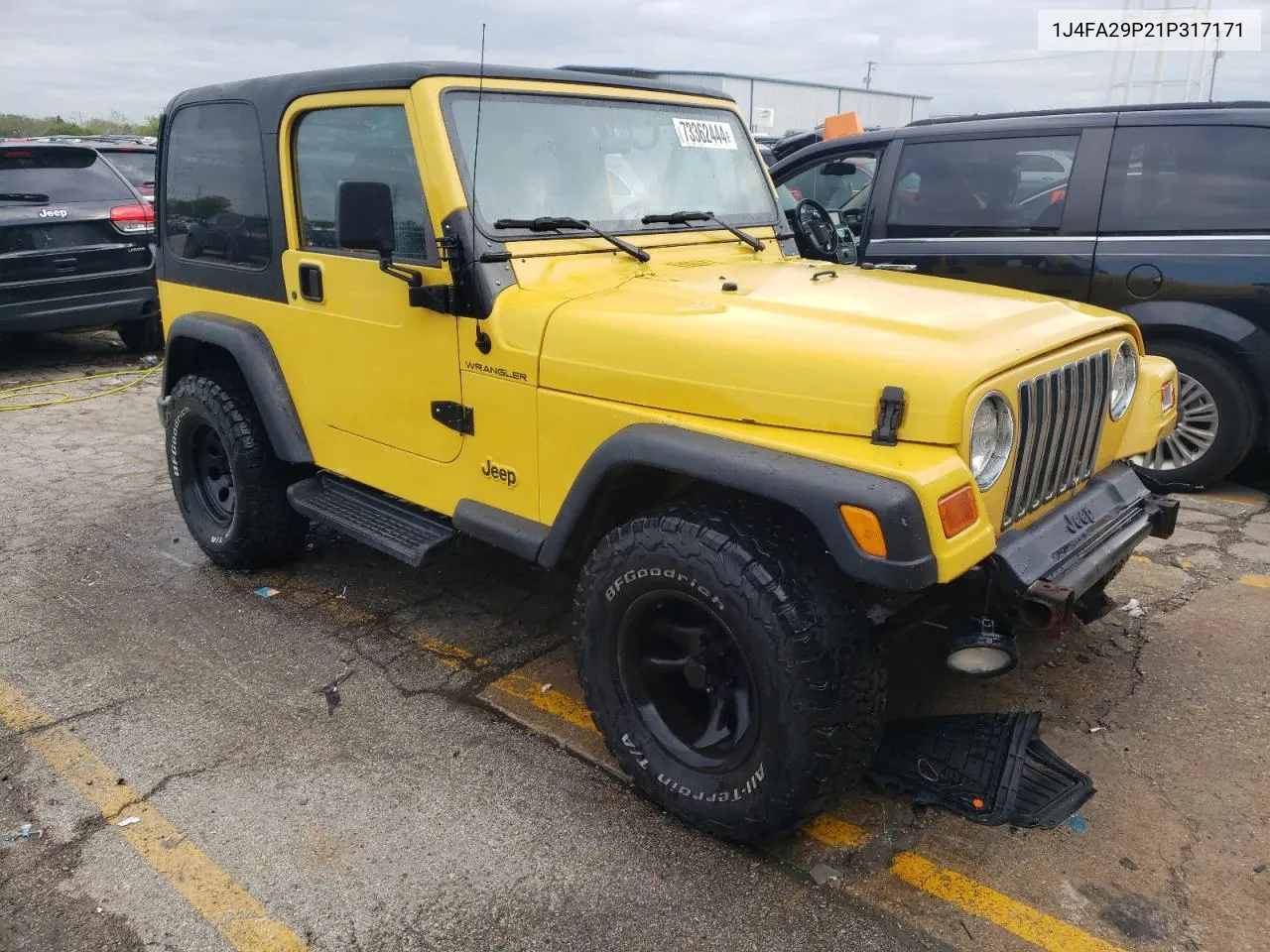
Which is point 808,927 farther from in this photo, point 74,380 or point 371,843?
point 74,380

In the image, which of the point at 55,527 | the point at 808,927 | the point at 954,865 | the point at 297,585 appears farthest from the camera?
the point at 55,527

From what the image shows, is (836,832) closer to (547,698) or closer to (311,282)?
(547,698)

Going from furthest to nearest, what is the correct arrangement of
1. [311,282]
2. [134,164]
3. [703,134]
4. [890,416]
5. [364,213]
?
1. [134,164]
2. [703,134]
3. [311,282]
4. [364,213]
5. [890,416]

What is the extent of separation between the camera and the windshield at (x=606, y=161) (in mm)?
3125

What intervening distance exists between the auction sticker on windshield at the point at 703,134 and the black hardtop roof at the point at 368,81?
147 millimetres

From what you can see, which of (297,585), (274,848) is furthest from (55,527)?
(274,848)

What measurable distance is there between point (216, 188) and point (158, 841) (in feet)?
8.78

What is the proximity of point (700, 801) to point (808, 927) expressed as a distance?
414mm

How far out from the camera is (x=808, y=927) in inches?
92.7

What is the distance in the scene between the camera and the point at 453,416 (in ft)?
10.4

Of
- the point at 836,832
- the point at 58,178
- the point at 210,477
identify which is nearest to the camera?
the point at 836,832

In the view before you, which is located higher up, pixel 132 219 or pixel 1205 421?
pixel 132 219

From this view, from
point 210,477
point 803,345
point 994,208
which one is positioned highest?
point 994,208

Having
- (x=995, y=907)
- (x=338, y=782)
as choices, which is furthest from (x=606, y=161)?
(x=995, y=907)
